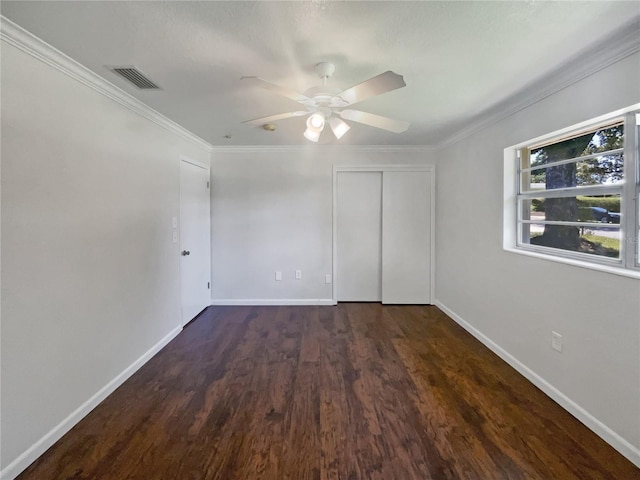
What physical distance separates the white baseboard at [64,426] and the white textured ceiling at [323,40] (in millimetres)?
2159

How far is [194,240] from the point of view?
3752mm

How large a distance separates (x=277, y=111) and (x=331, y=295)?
8.57ft

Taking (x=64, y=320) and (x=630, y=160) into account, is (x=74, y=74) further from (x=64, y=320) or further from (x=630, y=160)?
(x=630, y=160)

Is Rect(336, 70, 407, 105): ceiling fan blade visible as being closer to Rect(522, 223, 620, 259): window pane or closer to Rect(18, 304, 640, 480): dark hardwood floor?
Rect(522, 223, 620, 259): window pane

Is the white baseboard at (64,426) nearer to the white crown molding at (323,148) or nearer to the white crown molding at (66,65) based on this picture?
the white crown molding at (66,65)

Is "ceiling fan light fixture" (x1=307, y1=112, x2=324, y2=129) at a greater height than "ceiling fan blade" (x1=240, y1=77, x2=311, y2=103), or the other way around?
"ceiling fan blade" (x1=240, y1=77, x2=311, y2=103)

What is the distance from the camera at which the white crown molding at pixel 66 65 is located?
150cm

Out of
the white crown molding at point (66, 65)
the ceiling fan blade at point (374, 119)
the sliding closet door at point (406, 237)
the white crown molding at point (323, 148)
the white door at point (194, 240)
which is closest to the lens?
the white crown molding at point (66, 65)

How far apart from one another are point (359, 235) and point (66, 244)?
3306mm

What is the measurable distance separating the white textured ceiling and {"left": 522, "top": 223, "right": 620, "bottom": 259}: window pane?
1088 millimetres

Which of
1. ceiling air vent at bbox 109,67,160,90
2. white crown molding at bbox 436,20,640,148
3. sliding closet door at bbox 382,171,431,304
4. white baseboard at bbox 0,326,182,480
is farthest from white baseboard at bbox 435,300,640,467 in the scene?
ceiling air vent at bbox 109,67,160,90

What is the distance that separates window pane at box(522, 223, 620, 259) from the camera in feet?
6.21

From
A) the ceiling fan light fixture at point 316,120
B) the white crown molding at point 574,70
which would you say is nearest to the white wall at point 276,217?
the white crown molding at point 574,70

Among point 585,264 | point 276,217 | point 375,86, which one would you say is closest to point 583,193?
Result: point 585,264
